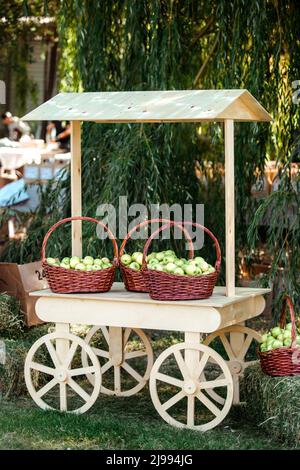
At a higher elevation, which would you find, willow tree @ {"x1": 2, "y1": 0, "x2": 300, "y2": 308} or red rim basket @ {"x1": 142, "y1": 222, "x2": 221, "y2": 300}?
willow tree @ {"x1": 2, "y1": 0, "x2": 300, "y2": 308}

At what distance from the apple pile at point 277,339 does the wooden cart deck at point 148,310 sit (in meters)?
0.21

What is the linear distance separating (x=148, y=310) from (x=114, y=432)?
2.34ft

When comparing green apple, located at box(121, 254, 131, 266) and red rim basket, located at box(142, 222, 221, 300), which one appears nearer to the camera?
red rim basket, located at box(142, 222, 221, 300)

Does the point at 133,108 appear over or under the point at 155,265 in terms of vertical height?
over

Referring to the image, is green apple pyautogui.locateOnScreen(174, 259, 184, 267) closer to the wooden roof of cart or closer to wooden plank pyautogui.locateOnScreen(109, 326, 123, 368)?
the wooden roof of cart

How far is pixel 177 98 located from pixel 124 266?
1.07 metres

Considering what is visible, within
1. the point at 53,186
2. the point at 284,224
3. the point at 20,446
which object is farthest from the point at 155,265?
the point at 53,186

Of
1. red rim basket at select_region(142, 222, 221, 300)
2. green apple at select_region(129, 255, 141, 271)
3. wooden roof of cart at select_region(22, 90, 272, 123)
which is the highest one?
wooden roof of cart at select_region(22, 90, 272, 123)

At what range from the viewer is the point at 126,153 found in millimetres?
7809

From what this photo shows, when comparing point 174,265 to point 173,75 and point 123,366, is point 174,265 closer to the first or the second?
point 123,366

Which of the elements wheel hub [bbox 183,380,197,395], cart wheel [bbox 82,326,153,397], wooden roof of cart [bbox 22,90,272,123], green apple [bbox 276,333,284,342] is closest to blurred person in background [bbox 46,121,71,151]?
cart wheel [bbox 82,326,153,397]

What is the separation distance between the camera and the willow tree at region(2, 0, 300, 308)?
7.66 m

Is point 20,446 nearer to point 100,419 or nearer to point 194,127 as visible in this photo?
point 100,419

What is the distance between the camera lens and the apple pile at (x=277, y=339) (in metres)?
5.82
